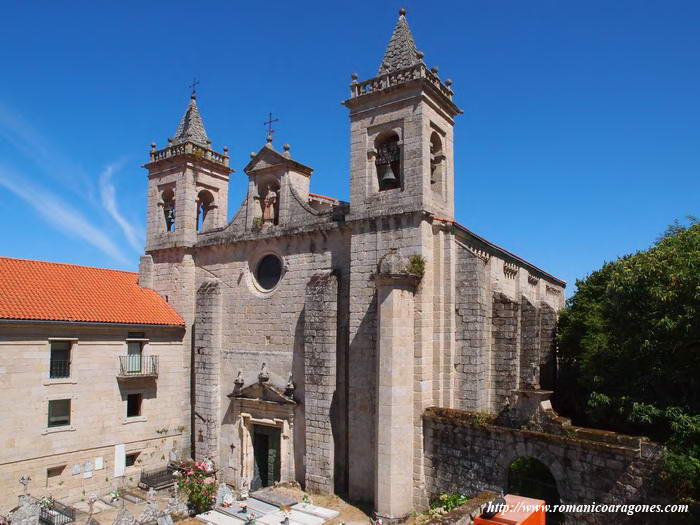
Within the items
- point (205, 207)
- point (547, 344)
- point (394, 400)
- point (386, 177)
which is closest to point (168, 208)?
point (205, 207)

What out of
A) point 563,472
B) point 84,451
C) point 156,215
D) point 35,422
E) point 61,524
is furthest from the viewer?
point 156,215

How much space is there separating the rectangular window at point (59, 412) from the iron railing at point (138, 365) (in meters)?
1.97

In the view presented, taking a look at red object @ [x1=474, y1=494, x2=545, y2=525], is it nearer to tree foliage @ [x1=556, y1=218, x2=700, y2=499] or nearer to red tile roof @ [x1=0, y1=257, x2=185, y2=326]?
tree foliage @ [x1=556, y1=218, x2=700, y2=499]

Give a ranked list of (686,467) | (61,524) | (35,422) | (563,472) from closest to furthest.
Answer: (686,467) → (563,472) → (61,524) → (35,422)

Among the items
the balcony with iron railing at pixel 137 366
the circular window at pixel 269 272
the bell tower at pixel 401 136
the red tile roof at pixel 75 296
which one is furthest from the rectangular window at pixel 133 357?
the bell tower at pixel 401 136

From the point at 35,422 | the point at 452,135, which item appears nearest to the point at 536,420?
the point at 452,135

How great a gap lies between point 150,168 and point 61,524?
13893 mm

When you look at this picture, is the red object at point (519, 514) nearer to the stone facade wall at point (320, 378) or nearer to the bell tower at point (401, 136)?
the stone facade wall at point (320, 378)

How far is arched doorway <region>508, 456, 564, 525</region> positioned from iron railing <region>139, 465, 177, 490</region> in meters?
11.7

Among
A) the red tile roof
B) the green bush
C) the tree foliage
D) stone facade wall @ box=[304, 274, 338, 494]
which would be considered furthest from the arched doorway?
the red tile roof

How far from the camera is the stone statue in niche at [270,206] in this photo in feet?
62.2

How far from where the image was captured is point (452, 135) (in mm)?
16625

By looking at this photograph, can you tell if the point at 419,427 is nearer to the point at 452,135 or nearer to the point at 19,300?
the point at 452,135

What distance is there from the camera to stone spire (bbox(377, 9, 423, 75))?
51.6ft
